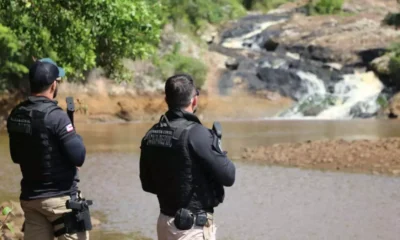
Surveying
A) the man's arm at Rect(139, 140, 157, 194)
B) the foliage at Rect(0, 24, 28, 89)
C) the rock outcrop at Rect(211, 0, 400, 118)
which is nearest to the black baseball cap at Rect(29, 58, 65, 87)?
the man's arm at Rect(139, 140, 157, 194)

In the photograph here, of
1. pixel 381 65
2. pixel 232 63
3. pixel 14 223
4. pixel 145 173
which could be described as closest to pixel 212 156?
pixel 145 173

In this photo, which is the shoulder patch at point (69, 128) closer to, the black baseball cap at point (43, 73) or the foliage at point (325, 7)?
the black baseball cap at point (43, 73)

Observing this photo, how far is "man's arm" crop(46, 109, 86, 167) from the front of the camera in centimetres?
522

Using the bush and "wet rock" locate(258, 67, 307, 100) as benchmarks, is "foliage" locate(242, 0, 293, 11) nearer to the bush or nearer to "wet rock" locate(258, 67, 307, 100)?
"wet rock" locate(258, 67, 307, 100)

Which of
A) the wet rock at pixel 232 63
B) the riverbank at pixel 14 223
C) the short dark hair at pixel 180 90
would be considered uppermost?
the short dark hair at pixel 180 90

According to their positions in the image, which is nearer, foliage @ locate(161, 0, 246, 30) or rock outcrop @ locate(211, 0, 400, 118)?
rock outcrop @ locate(211, 0, 400, 118)

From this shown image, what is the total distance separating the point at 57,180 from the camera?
17.5 feet

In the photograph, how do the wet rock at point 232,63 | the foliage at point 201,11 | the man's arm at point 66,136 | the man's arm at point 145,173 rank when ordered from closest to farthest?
the man's arm at point 145,173 < the man's arm at point 66,136 < the wet rock at point 232,63 < the foliage at point 201,11

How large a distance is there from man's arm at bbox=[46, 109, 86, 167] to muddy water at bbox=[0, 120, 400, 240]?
5023mm

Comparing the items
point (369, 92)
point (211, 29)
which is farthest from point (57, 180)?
point (211, 29)

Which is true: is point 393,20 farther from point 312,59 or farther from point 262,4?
point 262,4

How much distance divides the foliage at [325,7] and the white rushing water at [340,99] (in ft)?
57.7

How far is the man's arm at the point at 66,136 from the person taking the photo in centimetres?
522

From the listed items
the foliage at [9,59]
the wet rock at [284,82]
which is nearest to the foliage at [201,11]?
the wet rock at [284,82]
